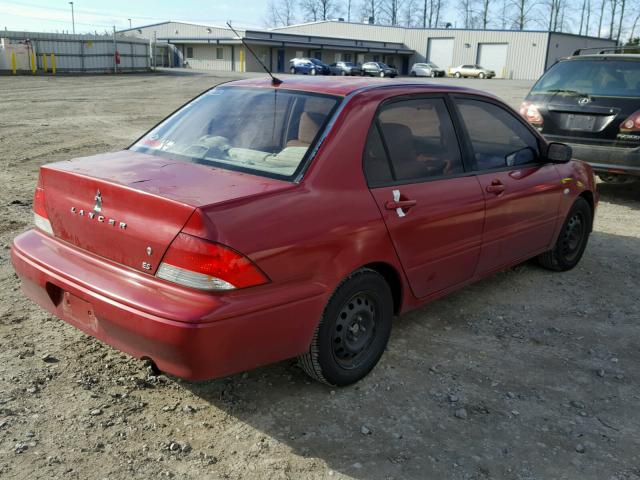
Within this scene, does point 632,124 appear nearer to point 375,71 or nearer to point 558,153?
point 558,153

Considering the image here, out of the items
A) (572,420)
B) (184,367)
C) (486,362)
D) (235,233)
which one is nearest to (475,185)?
(486,362)

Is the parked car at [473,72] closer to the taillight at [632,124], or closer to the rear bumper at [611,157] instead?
the rear bumper at [611,157]

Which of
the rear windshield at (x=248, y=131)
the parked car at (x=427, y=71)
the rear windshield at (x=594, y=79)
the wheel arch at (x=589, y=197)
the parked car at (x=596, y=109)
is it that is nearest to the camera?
the rear windshield at (x=248, y=131)

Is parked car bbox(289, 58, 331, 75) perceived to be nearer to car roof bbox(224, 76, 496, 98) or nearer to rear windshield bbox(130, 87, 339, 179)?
car roof bbox(224, 76, 496, 98)

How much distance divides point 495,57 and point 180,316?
67294 mm

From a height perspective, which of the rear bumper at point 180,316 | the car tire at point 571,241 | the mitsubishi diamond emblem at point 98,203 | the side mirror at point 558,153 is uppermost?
the side mirror at point 558,153

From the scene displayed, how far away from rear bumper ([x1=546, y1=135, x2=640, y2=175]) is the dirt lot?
3.18 metres

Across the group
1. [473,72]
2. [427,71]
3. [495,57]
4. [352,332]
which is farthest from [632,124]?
[495,57]

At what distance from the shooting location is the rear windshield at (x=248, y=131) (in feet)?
10.9

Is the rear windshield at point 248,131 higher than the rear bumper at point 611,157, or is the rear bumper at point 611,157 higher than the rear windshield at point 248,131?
the rear windshield at point 248,131

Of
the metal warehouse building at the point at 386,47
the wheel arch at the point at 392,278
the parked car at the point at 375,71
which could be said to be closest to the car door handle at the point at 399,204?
the wheel arch at the point at 392,278

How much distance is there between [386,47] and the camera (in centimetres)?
7000

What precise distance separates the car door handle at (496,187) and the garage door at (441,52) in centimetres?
6754

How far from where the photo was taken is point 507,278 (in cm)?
536
